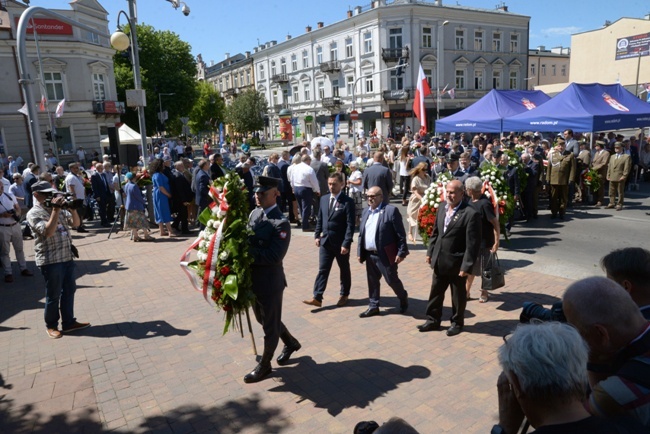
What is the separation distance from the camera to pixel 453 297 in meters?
5.71

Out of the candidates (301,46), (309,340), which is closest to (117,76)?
(301,46)

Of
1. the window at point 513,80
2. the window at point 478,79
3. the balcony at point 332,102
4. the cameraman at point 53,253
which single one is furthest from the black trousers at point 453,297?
the window at point 513,80

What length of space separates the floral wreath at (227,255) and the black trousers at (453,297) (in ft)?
7.58

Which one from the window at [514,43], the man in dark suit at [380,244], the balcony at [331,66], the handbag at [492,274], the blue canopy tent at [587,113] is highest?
the window at [514,43]

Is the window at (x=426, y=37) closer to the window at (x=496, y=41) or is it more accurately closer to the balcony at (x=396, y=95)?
the balcony at (x=396, y=95)

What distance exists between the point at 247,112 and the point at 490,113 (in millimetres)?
42880

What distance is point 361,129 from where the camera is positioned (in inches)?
1877

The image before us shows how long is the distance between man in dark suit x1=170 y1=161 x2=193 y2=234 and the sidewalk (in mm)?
4654

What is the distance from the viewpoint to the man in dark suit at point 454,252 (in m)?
5.32

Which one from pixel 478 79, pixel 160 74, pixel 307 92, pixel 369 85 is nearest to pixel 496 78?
pixel 478 79

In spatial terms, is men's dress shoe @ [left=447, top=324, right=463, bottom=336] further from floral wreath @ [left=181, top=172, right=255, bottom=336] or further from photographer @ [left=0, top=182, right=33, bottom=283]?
photographer @ [left=0, top=182, right=33, bottom=283]

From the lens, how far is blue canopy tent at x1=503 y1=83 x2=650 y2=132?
14.4 meters

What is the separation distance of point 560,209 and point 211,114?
6473 centimetres

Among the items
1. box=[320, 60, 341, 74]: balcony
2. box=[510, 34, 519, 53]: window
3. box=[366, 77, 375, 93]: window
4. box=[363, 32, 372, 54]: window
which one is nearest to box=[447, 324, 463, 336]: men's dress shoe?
box=[366, 77, 375, 93]: window
